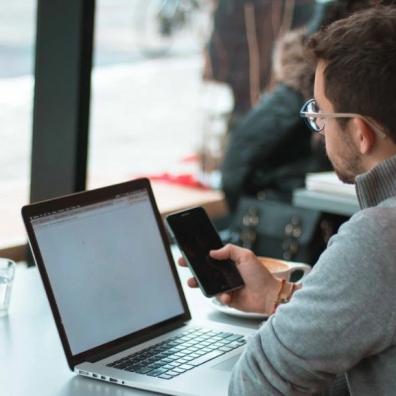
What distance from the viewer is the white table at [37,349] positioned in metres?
1.53

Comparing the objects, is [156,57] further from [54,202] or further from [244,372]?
[244,372]

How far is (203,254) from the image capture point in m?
1.76

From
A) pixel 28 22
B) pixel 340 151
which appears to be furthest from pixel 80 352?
pixel 28 22

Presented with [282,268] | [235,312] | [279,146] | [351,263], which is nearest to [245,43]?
[279,146]

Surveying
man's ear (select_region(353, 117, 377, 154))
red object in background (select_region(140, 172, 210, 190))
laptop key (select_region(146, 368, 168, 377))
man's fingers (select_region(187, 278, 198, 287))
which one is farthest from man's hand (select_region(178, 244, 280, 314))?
red object in background (select_region(140, 172, 210, 190))

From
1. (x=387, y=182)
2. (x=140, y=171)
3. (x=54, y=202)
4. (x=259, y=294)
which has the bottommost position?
(x=140, y=171)

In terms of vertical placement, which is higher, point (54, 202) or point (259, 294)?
point (54, 202)

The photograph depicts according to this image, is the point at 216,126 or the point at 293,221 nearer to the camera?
the point at 293,221

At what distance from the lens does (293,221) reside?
335cm

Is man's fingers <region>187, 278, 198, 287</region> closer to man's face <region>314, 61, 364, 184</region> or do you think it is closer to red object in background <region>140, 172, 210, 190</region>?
man's face <region>314, 61, 364, 184</region>

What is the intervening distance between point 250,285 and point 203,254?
106 millimetres

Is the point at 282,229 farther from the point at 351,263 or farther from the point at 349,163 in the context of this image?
the point at 351,263

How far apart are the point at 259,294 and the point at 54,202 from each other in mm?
417

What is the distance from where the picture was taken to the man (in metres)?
1.29
